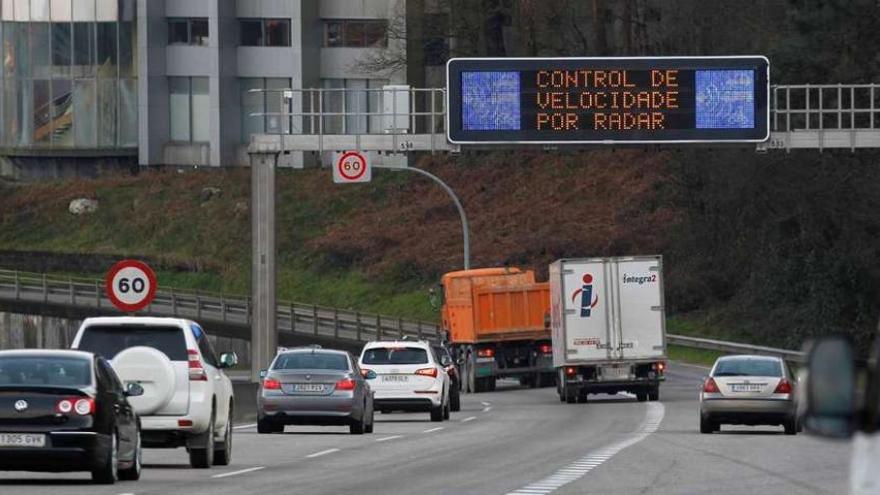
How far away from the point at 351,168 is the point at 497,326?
5.54 m

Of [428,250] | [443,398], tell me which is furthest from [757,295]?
[443,398]

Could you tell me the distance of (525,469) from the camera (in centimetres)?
2359

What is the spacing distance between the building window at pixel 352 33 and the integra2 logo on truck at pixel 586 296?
174ft

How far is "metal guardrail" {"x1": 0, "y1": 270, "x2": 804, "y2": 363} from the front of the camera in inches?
2842

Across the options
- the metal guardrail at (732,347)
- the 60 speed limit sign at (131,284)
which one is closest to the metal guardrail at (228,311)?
the metal guardrail at (732,347)

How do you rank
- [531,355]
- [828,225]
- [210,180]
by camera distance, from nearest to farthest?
[531,355], [828,225], [210,180]

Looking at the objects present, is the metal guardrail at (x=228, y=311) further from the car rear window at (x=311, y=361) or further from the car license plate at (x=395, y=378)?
the car rear window at (x=311, y=361)

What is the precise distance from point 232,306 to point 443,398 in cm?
4193

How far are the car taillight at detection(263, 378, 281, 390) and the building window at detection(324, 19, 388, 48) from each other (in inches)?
2703

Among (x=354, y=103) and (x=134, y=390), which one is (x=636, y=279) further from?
(x=354, y=103)

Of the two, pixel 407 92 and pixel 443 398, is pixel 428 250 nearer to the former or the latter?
pixel 407 92

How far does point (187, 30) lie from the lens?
99.8 metres

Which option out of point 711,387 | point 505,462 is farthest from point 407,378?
point 505,462

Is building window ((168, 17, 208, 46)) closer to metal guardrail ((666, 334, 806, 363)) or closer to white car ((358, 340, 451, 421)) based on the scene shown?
metal guardrail ((666, 334, 806, 363))
